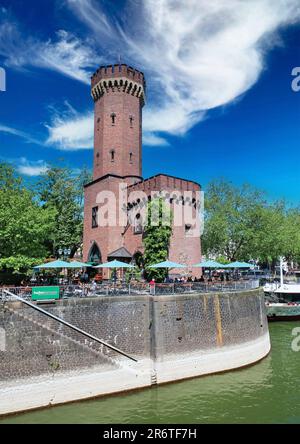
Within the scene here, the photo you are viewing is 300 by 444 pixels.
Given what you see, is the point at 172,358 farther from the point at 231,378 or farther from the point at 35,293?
the point at 35,293

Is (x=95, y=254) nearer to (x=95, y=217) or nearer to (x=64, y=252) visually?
(x=95, y=217)

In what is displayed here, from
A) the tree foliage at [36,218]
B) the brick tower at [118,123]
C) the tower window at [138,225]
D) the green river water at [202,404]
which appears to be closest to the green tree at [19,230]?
the tree foliage at [36,218]

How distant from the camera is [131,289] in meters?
19.7

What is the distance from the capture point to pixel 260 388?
1712 cm

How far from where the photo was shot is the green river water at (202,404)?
550 inches

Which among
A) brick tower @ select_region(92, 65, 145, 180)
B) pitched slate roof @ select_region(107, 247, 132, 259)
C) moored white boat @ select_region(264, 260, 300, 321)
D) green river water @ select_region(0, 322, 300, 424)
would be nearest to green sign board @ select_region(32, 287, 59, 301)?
green river water @ select_region(0, 322, 300, 424)

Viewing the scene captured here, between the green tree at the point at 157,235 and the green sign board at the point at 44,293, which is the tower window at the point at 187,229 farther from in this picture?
the green sign board at the point at 44,293

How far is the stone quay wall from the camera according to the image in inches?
589

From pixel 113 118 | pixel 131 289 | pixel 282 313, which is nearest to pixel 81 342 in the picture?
pixel 131 289

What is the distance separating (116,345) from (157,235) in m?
12.9
